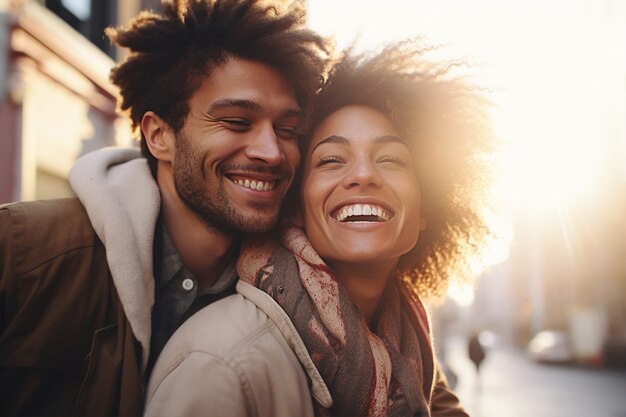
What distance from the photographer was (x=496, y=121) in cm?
327

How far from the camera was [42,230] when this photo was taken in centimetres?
255

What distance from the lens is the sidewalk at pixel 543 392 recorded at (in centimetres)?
1079

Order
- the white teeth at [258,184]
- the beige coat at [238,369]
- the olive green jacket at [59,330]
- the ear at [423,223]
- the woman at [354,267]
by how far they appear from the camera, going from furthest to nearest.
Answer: the ear at [423,223] < the white teeth at [258,184] < the olive green jacket at [59,330] < the woman at [354,267] < the beige coat at [238,369]

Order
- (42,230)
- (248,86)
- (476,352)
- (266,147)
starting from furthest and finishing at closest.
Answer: (476,352) < (248,86) < (266,147) < (42,230)

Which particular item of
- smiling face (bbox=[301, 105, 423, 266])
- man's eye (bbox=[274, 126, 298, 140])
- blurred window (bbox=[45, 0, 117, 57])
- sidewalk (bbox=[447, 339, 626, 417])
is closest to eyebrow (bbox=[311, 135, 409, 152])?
smiling face (bbox=[301, 105, 423, 266])

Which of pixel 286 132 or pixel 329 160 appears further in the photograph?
pixel 286 132

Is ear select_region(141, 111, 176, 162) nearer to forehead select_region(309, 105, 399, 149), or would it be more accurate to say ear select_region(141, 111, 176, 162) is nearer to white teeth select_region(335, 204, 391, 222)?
forehead select_region(309, 105, 399, 149)

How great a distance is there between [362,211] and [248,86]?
877 mm

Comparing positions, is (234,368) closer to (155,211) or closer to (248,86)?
(155,211)

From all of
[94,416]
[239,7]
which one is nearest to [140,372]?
[94,416]

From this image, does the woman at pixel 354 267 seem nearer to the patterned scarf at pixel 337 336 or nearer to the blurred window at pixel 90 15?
the patterned scarf at pixel 337 336

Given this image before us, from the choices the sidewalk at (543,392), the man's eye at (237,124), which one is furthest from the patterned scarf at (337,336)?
the sidewalk at (543,392)

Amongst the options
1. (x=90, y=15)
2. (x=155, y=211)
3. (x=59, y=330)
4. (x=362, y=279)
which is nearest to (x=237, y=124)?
(x=155, y=211)

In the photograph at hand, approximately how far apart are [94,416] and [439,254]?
2.20 metres
